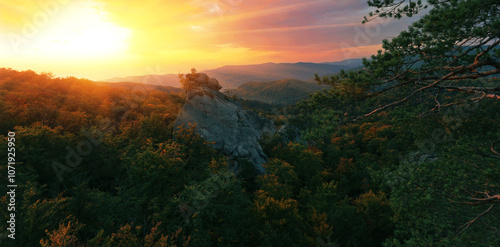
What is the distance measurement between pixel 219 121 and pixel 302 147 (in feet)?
46.4

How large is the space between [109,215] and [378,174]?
17210 mm

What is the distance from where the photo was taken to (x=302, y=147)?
47.9 ft

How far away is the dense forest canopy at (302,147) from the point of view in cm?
886

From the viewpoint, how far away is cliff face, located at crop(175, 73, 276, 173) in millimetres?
24802

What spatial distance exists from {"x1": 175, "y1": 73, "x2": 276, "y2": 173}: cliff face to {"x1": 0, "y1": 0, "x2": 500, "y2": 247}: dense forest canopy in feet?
10.9

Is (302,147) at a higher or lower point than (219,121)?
lower

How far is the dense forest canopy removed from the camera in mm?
8859

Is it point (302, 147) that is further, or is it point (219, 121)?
point (219, 121)

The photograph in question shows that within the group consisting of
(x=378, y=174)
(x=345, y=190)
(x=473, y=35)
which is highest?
(x=473, y=35)

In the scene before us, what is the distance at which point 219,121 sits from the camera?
26547mm

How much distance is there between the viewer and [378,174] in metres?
15.4

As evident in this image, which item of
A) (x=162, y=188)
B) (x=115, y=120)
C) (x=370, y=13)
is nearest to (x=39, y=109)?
(x=115, y=120)

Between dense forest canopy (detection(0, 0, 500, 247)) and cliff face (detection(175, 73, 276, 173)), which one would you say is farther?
cliff face (detection(175, 73, 276, 173))

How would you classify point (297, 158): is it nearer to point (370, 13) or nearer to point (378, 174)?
point (378, 174)
